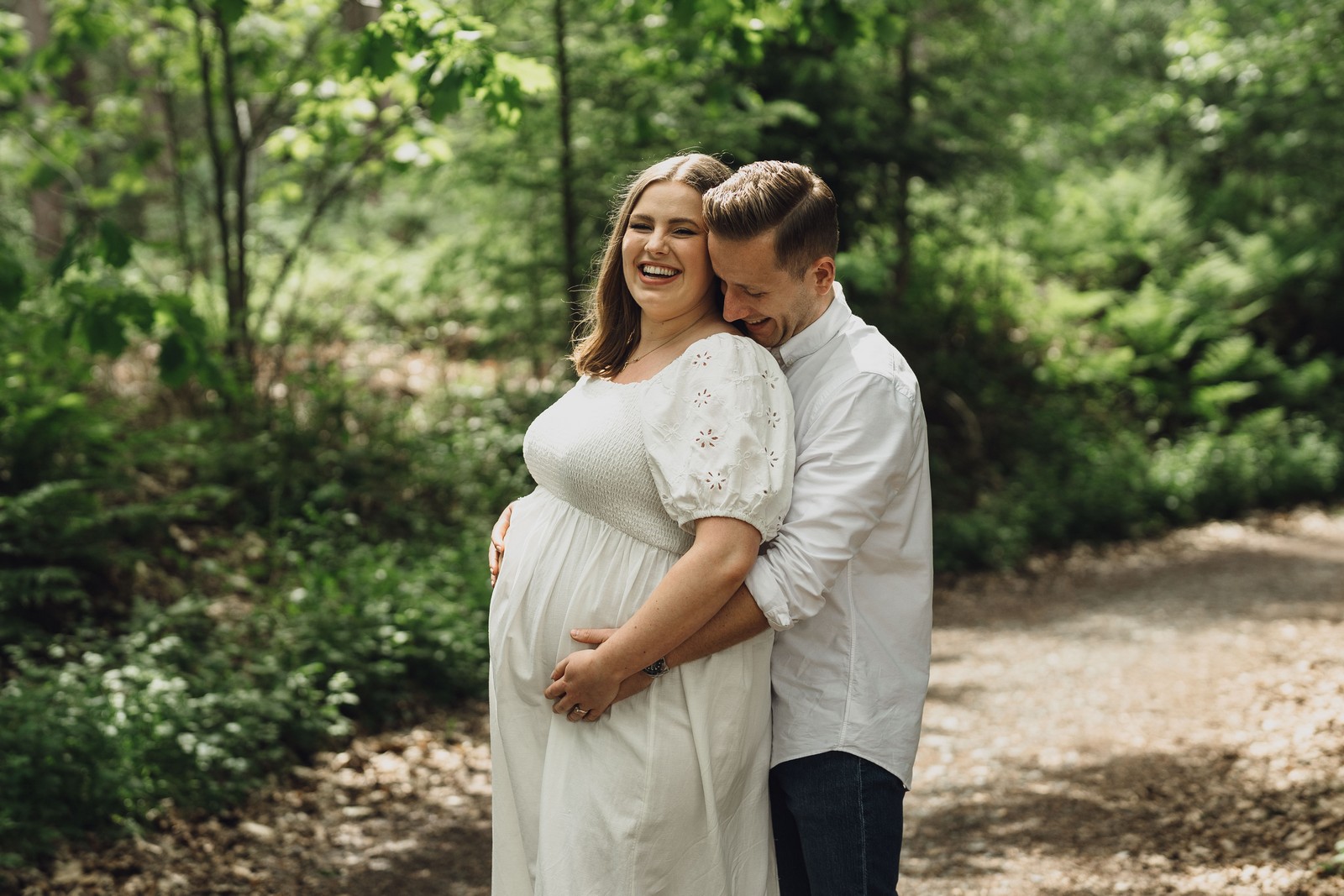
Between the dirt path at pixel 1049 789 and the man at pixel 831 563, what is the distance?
2.20 metres

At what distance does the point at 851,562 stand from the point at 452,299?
9317 millimetres

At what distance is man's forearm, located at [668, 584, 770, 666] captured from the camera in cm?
210

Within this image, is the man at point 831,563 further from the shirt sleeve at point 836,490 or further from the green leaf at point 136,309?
the green leaf at point 136,309

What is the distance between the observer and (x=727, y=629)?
83.0 inches

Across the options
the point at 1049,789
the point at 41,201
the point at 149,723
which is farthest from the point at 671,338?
the point at 41,201

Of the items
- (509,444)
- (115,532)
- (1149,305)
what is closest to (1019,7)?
(1149,305)

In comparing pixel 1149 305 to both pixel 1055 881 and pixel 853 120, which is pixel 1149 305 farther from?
pixel 1055 881

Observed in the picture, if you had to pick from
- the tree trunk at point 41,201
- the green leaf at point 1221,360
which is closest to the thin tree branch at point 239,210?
the tree trunk at point 41,201

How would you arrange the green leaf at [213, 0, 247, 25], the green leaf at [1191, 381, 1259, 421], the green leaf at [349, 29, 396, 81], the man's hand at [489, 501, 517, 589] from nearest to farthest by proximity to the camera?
the man's hand at [489, 501, 517, 589] < the green leaf at [349, 29, 396, 81] < the green leaf at [213, 0, 247, 25] < the green leaf at [1191, 381, 1259, 421]

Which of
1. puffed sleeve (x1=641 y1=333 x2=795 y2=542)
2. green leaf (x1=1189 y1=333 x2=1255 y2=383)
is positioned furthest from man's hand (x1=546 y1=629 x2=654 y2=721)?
green leaf (x1=1189 y1=333 x2=1255 y2=383)

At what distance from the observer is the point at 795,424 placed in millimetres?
2260

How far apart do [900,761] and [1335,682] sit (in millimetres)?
4929

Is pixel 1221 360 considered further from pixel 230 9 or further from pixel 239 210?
pixel 230 9

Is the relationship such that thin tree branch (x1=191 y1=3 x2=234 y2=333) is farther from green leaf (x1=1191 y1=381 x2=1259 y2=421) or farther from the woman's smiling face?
green leaf (x1=1191 y1=381 x2=1259 y2=421)
